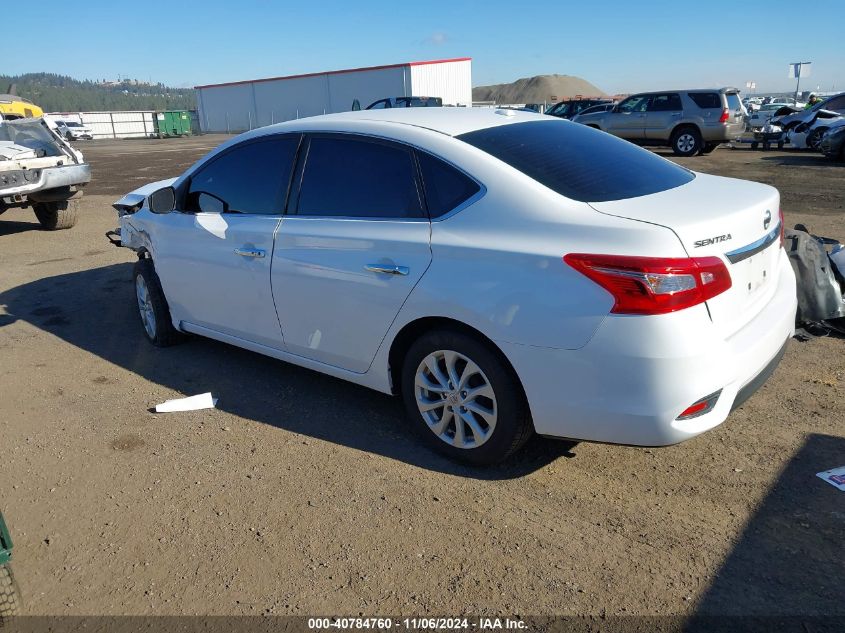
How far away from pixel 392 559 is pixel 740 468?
175 cm

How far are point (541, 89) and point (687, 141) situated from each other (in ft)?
290

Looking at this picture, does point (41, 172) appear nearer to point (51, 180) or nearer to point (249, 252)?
point (51, 180)

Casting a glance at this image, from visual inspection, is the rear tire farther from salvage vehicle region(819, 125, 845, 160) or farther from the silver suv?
the silver suv

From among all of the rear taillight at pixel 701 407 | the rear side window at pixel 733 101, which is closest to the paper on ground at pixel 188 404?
the rear taillight at pixel 701 407

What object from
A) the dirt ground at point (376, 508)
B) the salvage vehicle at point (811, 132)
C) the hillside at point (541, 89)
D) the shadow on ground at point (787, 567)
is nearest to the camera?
the shadow on ground at point (787, 567)

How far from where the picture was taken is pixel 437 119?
377 centimetres

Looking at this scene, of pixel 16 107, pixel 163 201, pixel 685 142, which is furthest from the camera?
pixel 685 142

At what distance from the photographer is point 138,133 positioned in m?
57.2

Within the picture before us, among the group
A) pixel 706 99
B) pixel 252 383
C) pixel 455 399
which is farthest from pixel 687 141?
pixel 455 399

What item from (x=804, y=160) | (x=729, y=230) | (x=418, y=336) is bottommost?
(x=804, y=160)

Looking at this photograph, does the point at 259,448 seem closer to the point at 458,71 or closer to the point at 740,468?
the point at 740,468

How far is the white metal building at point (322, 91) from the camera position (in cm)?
4538

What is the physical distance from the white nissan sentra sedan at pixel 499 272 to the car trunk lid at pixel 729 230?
0.04 ft

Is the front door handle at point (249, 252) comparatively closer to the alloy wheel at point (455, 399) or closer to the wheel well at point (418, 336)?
the wheel well at point (418, 336)
